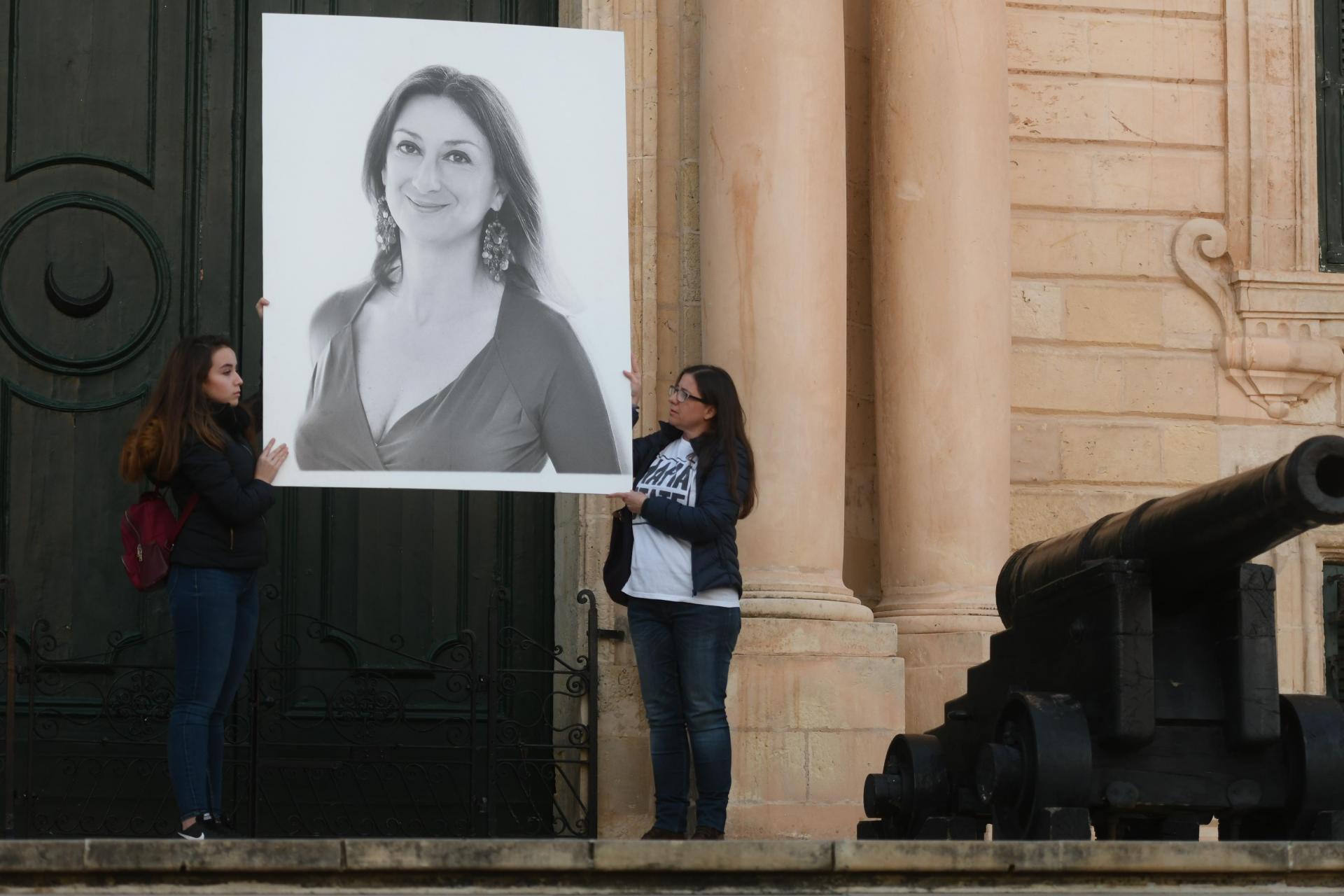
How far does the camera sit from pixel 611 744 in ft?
31.9

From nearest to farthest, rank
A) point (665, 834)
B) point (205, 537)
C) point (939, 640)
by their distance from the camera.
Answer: point (205, 537) → point (665, 834) → point (939, 640)

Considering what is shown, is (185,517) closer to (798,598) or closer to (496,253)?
(496,253)

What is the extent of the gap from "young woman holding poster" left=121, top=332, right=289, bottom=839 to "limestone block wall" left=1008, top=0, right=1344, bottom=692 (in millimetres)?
4647

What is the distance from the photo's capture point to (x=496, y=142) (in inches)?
339

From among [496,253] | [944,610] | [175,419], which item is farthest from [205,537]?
[944,610]

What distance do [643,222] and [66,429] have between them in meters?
2.86

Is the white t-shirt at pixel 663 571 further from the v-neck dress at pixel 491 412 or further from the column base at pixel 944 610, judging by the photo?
the column base at pixel 944 610

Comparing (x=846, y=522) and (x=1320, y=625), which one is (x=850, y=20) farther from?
(x=1320, y=625)

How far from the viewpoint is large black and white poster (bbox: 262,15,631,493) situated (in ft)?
26.9

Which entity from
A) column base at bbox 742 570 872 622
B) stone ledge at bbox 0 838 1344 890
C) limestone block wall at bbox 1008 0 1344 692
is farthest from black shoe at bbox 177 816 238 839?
limestone block wall at bbox 1008 0 1344 692

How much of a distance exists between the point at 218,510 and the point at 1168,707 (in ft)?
10.7

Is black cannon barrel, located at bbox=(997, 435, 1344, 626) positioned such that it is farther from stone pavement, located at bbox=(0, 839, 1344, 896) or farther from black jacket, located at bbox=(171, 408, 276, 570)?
black jacket, located at bbox=(171, 408, 276, 570)

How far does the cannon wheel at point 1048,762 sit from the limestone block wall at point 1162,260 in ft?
13.8

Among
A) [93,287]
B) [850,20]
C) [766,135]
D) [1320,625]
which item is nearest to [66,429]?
[93,287]
